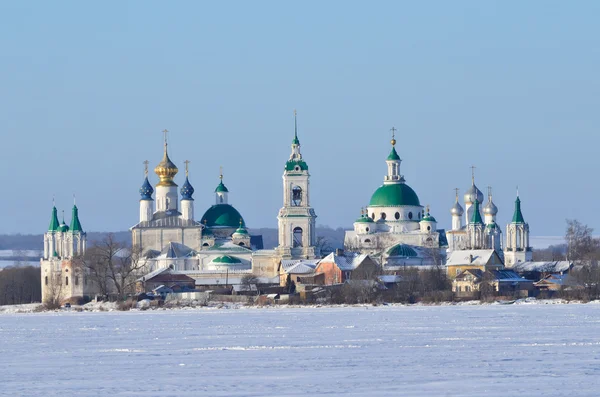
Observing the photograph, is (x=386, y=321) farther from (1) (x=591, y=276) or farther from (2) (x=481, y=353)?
(1) (x=591, y=276)

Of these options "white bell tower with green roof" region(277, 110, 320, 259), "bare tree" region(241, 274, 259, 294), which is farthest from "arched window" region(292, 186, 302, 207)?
"bare tree" region(241, 274, 259, 294)

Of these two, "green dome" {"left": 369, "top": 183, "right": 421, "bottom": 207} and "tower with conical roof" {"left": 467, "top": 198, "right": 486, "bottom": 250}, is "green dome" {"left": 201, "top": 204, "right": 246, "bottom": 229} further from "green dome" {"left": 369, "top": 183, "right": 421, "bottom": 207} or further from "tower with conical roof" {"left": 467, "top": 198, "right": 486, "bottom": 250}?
"tower with conical roof" {"left": 467, "top": 198, "right": 486, "bottom": 250}

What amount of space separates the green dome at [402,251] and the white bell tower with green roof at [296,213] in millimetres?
3585

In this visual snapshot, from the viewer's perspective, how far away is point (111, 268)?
224ft

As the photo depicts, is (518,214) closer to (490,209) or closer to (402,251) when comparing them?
(490,209)

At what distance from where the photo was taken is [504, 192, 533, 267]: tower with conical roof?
83875 millimetres

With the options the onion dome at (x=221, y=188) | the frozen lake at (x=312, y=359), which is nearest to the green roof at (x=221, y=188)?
the onion dome at (x=221, y=188)

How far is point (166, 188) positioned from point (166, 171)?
0.84 m

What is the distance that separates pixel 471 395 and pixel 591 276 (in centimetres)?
4465

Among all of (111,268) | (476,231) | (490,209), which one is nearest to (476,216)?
(476,231)

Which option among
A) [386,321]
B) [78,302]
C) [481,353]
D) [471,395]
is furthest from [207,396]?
[78,302]

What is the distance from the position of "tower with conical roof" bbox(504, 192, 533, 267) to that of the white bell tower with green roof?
14222mm

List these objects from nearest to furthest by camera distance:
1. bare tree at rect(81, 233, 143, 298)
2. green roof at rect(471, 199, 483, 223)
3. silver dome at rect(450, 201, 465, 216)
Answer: bare tree at rect(81, 233, 143, 298) < green roof at rect(471, 199, 483, 223) < silver dome at rect(450, 201, 465, 216)

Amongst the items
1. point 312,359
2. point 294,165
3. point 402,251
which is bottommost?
point 312,359
